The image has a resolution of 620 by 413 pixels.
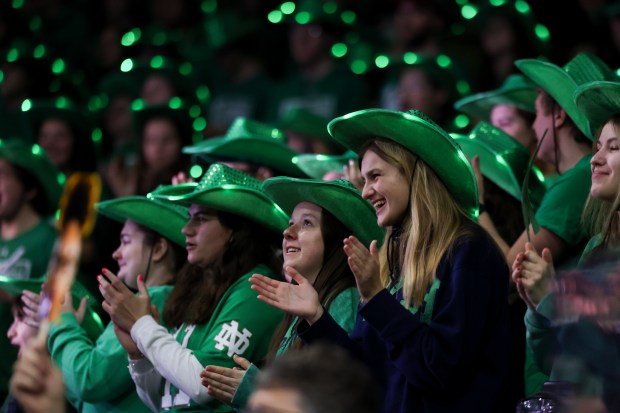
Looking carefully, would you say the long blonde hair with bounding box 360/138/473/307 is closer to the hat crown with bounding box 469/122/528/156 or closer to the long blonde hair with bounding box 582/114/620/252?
the long blonde hair with bounding box 582/114/620/252

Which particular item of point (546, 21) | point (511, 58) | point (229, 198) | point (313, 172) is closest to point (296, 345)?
point (229, 198)

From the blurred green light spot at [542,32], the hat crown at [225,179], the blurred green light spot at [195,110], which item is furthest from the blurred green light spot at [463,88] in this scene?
the hat crown at [225,179]

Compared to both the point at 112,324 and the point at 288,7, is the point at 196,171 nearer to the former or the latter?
the point at 112,324

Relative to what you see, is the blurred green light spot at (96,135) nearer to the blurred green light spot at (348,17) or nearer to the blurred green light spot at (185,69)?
→ the blurred green light spot at (185,69)

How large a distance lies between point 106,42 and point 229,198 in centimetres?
543

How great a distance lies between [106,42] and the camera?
1027cm

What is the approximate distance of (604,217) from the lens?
4309mm

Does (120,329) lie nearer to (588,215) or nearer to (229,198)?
(229,198)

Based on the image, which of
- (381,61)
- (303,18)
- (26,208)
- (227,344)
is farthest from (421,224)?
(303,18)

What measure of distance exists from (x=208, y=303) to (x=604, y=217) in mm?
1639

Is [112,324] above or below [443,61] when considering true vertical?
below

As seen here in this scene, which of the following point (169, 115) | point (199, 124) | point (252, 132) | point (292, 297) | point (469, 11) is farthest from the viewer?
point (199, 124)

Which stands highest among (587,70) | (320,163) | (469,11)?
(469,11)

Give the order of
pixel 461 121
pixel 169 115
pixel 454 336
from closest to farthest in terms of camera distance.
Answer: pixel 454 336 → pixel 461 121 → pixel 169 115
